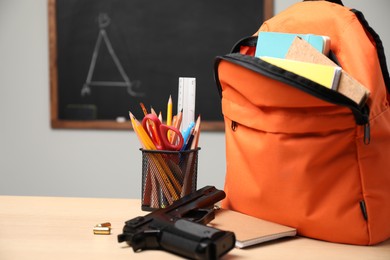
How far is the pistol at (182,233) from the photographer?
0.58 metres

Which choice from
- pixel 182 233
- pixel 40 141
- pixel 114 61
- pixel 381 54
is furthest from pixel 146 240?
pixel 40 141

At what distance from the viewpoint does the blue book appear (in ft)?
2.30

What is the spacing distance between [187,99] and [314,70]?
0.26 meters

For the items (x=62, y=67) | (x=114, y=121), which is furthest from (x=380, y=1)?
(x=62, y=67)

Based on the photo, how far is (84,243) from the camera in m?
0.65

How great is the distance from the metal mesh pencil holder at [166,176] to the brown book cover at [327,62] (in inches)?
9.1

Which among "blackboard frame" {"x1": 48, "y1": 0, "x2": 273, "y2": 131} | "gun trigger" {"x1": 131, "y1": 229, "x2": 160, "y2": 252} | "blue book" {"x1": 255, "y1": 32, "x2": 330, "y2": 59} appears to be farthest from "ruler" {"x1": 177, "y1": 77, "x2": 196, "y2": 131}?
"blackboard frame" {"x1": 48, "y1": 0, "x2": 273, "y2": 131}

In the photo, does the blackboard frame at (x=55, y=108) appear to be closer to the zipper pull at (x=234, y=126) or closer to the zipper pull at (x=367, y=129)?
the zipper pull at (x=234, y=126)

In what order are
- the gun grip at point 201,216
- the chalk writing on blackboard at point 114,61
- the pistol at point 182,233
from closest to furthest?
the pistol at point 182,233, the gun grip at point 201,216, the chalk writing on blackboard at point 114,61

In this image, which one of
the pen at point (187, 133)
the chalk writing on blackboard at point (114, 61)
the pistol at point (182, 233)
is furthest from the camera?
the chalk writing on blackboard at point (114, 61)

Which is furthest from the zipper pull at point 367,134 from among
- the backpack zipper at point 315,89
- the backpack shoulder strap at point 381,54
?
the backpack shoulder strap at point 381,54

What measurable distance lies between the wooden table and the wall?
111 centimetres

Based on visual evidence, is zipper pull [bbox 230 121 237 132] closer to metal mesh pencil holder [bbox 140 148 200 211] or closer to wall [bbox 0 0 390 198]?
metal mesh pencil holder [bbox 140 148 200 211]

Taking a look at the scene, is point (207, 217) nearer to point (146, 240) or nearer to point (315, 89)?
point (146, 240)
